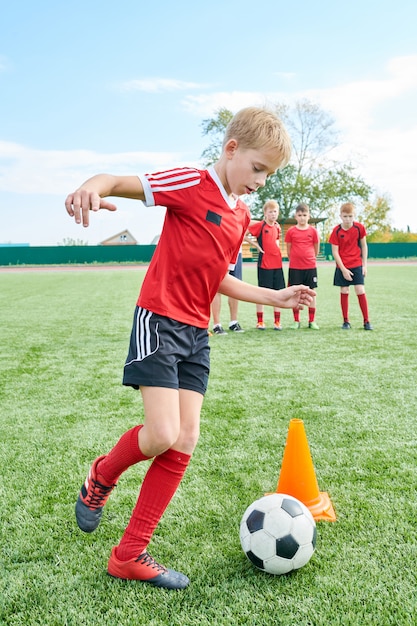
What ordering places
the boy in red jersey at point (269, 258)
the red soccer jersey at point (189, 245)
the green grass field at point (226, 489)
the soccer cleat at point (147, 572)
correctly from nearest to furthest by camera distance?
the green grass field at point (226, 489) < the soccer cleat at point (147, 572) < the red soccer jersey at point (189, 245) < the boy in red jersey at point (269, 258)

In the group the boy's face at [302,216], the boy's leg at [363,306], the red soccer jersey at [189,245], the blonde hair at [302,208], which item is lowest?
the boy's leg at [363,306]

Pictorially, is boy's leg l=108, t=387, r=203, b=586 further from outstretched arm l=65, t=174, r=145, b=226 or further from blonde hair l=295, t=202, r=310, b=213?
blonde hair l=295, t=202, r=310, b=213

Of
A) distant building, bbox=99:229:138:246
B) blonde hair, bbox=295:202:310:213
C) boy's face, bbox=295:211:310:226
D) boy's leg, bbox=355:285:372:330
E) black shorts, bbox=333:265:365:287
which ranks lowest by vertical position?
boy's leg, bbox=355:285:372:330

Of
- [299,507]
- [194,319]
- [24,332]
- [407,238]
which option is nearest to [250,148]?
[194,319]

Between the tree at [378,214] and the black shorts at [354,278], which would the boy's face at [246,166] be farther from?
the tree at [378,214]

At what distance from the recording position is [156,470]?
216cm

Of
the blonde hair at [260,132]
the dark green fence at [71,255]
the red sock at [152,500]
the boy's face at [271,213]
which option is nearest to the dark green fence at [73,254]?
the dark green fence at [71,255]

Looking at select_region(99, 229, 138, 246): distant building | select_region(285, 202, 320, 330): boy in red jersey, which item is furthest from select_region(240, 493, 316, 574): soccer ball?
select_region(99, 229, 138, 246): distant building

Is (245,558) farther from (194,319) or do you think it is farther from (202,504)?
(194,319)

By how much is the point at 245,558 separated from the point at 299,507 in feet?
0.98

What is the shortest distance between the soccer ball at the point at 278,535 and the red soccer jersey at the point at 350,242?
617 cm

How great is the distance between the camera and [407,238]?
57281 millimetres

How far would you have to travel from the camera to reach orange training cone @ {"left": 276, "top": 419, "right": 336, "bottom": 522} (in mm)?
2528

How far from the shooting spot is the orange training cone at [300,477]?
8.29 ft
